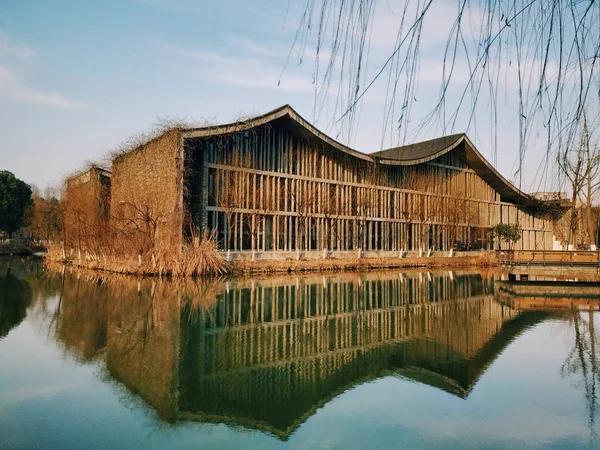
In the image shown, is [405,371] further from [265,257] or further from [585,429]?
[265,257]

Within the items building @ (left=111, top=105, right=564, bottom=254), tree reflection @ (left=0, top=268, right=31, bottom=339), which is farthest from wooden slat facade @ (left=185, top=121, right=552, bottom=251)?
tree reflection @ (left=0, top=268, right=31, bottom=339)

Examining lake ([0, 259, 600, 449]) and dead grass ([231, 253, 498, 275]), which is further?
dead grass ([231, 253, 498, 275])

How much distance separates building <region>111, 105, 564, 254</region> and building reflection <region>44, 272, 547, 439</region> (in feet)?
21.9

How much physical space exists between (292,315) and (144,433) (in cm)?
619

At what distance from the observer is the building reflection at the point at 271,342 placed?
5.29 m

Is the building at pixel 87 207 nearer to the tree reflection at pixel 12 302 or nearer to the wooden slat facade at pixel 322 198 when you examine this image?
the wooden slat facade at pixel 322 198

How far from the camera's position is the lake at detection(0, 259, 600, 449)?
14.1 ft

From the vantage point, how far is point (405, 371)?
631 cm

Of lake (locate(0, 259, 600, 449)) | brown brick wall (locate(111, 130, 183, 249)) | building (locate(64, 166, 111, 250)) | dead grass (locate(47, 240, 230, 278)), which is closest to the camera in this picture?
lake (locate(0, 259, 600, 449))

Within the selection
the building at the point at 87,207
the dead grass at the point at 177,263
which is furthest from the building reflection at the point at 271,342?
the building at the point at 87,207

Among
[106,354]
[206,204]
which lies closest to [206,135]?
[206,204]

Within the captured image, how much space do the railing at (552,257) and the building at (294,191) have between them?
7.18 ft

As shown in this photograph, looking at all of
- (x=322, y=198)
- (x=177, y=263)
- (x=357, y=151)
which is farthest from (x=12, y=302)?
(x=357, y=151)

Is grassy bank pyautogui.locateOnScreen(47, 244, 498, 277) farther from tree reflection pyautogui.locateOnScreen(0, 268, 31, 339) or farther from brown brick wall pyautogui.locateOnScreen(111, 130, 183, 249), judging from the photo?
tree reflection pyautogui.locateOnScreen(0, 268, 31, 339)
